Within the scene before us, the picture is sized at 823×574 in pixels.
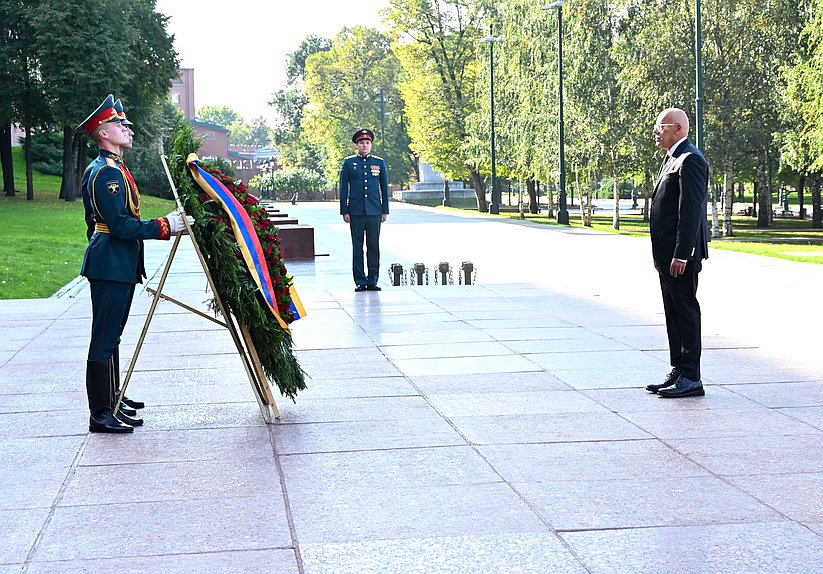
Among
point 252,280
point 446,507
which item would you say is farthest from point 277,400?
point 446,507

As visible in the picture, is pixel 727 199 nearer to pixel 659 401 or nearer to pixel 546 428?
pixel 659 401

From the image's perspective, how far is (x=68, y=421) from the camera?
7523 mm

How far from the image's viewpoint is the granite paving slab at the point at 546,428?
682cm

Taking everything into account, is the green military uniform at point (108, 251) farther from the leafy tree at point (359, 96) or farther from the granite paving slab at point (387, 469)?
the leafy tree at point (359, 96)

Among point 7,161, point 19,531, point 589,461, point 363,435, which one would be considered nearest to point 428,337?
point 363,435

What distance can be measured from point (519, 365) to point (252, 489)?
4.13 metres

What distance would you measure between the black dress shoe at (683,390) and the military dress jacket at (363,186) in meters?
7.91

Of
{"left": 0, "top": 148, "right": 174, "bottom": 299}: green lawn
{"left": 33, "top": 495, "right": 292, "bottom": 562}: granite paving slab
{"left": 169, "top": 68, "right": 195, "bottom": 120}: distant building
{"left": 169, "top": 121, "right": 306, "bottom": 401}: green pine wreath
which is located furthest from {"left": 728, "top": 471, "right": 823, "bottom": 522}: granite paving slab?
{"left": 169, "top": 68, "right": 195, "bottom": 120}: distant building

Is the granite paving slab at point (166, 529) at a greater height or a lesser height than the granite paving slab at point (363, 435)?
lesser

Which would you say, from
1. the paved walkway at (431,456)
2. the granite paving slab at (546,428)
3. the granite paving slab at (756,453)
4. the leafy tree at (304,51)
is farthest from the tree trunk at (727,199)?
the leafy tree at (304,51)

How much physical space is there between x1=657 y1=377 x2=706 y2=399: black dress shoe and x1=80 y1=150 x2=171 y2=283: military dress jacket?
3558mm

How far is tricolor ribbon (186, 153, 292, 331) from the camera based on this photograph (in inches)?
282

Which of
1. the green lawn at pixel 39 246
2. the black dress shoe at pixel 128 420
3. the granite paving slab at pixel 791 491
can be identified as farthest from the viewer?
the green lawn at pixel 39 246

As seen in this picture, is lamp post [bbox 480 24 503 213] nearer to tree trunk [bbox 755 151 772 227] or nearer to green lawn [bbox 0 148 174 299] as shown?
tree trunk [bbox 755 151 772 227]
